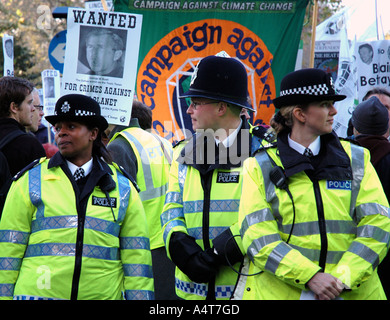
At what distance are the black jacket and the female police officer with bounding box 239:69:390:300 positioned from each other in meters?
2.36

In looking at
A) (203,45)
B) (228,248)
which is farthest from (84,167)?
(203,45)

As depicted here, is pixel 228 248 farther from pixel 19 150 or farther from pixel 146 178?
pixel 19 150

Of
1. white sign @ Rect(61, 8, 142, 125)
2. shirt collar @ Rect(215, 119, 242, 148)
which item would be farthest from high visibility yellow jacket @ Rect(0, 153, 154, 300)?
white sign @ Rect(61, 8, 142, 125)

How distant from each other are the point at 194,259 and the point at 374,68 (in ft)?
16.9

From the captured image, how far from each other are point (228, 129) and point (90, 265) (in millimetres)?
1319

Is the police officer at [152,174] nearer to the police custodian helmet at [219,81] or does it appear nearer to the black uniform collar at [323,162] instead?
the police custodian helmet at [219,81]

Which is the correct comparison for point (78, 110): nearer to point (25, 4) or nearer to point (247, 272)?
point (247, 272)

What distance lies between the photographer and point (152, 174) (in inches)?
230

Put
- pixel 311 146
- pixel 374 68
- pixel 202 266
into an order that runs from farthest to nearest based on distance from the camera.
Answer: pixel 374 68 < pixel 202 266 < pixel 311 146

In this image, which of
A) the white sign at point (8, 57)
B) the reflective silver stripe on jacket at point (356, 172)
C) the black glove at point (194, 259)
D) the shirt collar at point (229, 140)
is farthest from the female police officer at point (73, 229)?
the white sign at point (8, 57)

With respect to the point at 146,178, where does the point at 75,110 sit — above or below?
above

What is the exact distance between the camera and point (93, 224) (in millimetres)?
3986

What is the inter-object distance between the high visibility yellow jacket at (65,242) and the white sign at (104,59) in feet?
5.67

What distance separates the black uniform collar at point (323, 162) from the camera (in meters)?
3.60
